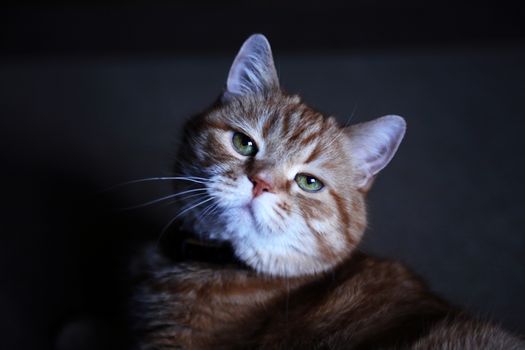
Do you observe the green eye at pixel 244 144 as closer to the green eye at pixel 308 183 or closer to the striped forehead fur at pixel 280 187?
the striped forehead fur at pixel 280 187

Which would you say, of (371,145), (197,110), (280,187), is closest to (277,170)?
(280,187)

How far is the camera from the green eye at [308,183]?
1957 millimetres

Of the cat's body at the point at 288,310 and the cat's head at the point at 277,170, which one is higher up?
the cat's head at the point at 277,170

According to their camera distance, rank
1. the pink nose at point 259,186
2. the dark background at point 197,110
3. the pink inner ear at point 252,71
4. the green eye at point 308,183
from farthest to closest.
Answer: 1. the dark background at point 197,110
2. the pink inner ear at point 252,71
3. the green eye at point 308,183
4. the pink nose at point 259,186

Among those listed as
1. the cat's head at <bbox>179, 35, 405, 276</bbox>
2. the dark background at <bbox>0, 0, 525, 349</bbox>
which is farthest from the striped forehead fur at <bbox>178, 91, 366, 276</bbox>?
the dark background at <bbox>0, 0, 525, 349</bbox>

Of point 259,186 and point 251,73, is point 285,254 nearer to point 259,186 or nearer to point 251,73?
point 259,186

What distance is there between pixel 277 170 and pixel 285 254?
0.29 meters

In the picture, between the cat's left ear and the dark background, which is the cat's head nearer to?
the cat's left ear

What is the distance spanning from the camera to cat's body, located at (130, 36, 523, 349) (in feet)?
6.09

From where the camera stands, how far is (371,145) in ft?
6.84

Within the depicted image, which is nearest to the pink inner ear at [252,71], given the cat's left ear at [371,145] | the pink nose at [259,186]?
the cat's left ear at [371,145]

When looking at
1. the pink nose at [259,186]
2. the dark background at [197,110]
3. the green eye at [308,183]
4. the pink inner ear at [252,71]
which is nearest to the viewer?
the pink nose at [259,186]

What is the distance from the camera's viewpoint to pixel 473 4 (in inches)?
154

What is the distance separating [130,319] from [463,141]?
233cm
